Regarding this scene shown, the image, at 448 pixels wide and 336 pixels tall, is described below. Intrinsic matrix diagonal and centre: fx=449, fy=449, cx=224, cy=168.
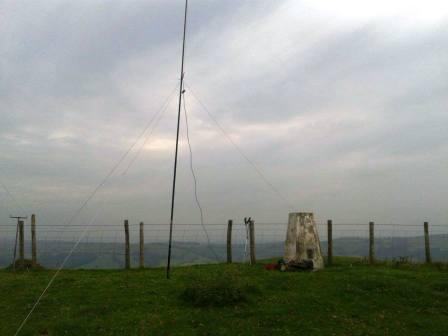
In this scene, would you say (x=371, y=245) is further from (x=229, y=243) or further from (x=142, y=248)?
(x=142, y=248)

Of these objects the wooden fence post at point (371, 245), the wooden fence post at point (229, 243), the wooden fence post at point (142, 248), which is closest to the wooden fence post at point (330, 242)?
the wooden fence post at point (371, 245)

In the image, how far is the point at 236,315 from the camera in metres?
10.9

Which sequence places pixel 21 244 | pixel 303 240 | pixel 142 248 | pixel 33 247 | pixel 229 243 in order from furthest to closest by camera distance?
pixel 229 243
pixel 142 248
pixel 21 244
pixel 33 247
pixel 303 240

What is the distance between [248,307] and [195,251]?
1823cm

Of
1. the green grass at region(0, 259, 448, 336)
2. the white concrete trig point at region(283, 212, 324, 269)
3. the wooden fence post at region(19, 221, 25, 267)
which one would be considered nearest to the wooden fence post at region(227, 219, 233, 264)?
the white concrete trig point at region(283, 212, 324, 269)

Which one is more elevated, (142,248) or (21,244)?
(21,244)

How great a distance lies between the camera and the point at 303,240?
691 inches

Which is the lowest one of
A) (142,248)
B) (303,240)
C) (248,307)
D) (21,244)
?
(248,307)

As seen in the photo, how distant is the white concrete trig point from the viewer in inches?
688

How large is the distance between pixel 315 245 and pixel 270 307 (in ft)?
21.9

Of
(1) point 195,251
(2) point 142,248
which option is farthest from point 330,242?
(1) point 195,251

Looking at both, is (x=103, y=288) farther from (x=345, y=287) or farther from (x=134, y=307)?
(x=345, y=287)

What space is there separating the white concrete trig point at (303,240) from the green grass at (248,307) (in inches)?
82.3

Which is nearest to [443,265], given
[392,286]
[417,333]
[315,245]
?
[315,245]
